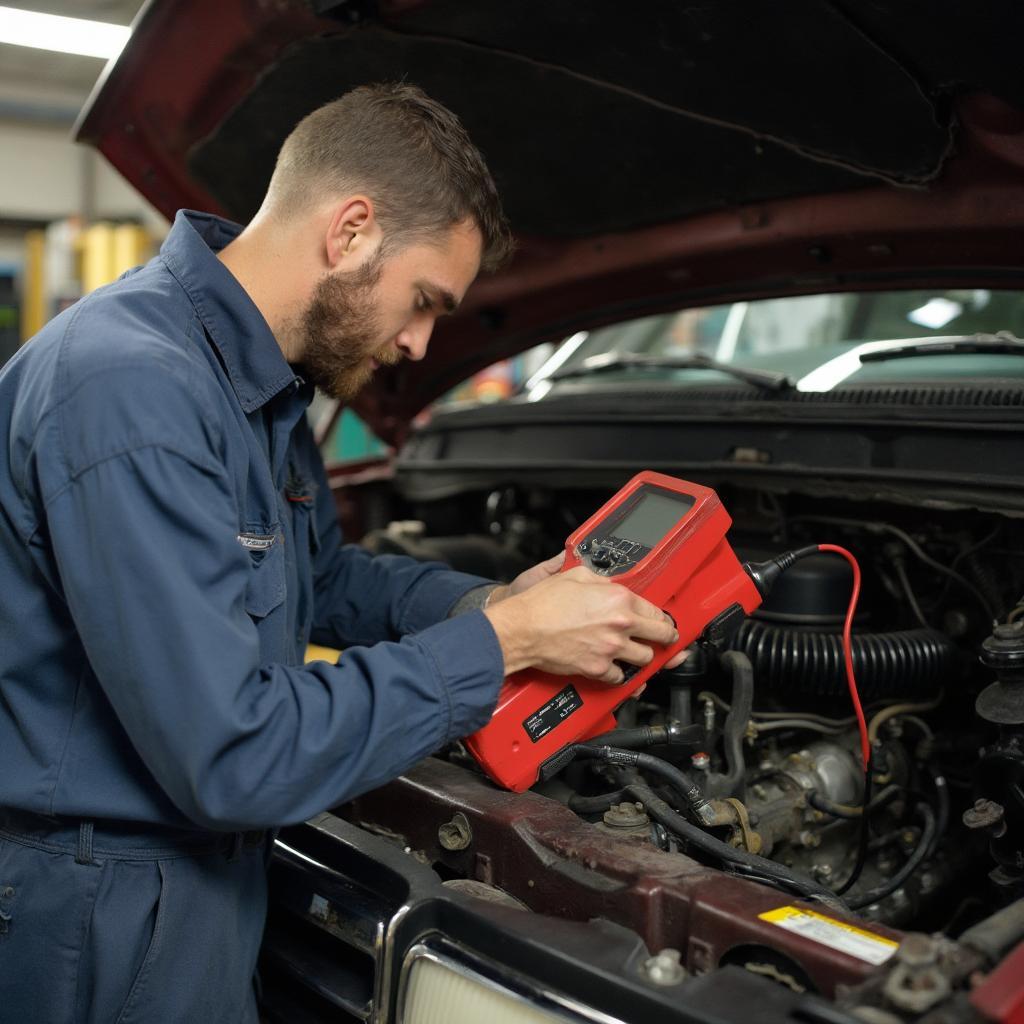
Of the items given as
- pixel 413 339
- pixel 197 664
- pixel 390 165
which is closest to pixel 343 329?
pixel 413 339

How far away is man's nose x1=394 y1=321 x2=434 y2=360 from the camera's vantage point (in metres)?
1.43

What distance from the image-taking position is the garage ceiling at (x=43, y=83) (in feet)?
26.9

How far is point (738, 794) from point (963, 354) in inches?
37.6

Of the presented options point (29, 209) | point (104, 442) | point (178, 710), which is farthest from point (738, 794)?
point (29, 209)

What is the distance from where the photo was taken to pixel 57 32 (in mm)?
7059

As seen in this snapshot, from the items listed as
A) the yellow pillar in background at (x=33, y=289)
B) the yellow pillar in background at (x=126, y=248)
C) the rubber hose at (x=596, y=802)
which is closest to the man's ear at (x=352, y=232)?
the rubber hose at (x=596, y=802)

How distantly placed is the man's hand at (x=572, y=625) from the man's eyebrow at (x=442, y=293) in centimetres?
41

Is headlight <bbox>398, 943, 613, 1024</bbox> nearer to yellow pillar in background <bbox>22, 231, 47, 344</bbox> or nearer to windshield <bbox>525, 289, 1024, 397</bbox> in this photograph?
windshield <bbox>525, 289, 1024, 397</bbox>

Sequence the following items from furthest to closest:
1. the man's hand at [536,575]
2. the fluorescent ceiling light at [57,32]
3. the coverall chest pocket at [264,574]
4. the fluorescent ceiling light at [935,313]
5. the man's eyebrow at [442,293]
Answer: the fluorescent ceiling light at [57,32]
the fluorescent ceiling light at [935,313]
the man's hand at [536,575]
the man's eyebrow at [442,293]
the coverall chest pocket at [264,574]

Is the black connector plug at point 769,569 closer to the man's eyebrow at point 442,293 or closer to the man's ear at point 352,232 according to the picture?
the man's eyebrow at point 442,293

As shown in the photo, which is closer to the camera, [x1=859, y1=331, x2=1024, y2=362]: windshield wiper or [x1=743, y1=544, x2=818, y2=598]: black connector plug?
[x1=743, y1=544, x2=818, y2=598]: black connector plug

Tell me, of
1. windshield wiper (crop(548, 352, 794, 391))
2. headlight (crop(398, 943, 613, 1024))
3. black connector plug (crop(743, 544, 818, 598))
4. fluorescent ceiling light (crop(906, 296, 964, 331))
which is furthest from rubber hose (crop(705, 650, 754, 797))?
fluorescent ceiling light (crop(906, 296, 964, 331))

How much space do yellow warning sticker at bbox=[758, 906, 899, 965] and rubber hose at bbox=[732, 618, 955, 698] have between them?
0.49 m

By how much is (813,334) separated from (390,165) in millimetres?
1324
